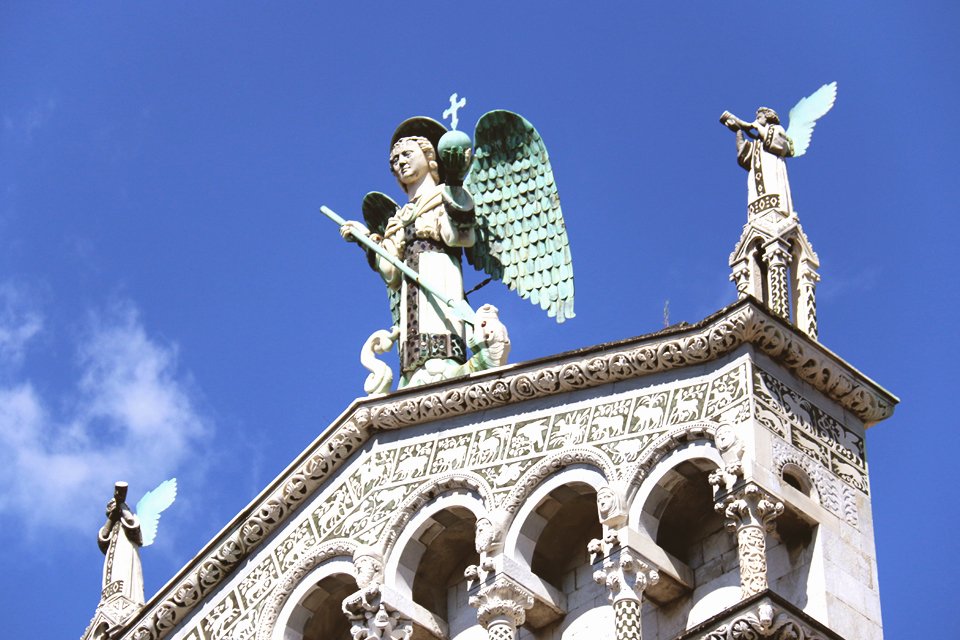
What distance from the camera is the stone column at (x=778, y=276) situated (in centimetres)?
2138

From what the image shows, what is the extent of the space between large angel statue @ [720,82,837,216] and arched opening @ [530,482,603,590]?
8.23 feet

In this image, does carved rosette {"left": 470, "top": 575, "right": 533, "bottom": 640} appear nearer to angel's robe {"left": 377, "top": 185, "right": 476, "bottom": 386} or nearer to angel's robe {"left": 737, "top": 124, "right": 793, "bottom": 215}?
angel's robe {"left": 377, "top": 185, "right": 476, "bottom": 386}

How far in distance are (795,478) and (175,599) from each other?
16.4ft

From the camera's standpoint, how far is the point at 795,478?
804 inches

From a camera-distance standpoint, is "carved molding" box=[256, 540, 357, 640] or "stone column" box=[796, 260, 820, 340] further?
"carved molding" box=[256, 540, 357, 640]

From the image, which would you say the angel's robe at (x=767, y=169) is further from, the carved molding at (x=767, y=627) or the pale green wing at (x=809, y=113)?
the carved molding at (x=767, y=627)

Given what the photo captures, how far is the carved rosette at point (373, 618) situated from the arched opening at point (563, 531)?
1002 mm

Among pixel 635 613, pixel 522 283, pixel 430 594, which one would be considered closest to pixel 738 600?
pixel 635 613

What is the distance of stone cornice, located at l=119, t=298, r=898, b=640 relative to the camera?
20844 mm

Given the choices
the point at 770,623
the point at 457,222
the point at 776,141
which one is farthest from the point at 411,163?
the point at 770,623

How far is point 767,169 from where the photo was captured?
22281mm

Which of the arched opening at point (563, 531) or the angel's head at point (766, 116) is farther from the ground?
the angel's head at point (766, 116)

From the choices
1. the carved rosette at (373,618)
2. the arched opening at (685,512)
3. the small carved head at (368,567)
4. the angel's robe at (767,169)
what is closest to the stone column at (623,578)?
the arched opening at (685,512)

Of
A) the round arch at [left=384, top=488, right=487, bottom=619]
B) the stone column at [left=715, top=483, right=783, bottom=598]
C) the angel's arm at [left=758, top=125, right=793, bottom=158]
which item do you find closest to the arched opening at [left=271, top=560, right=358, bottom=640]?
the round arch at [left=384, top=488, right=487, bottom=619]
